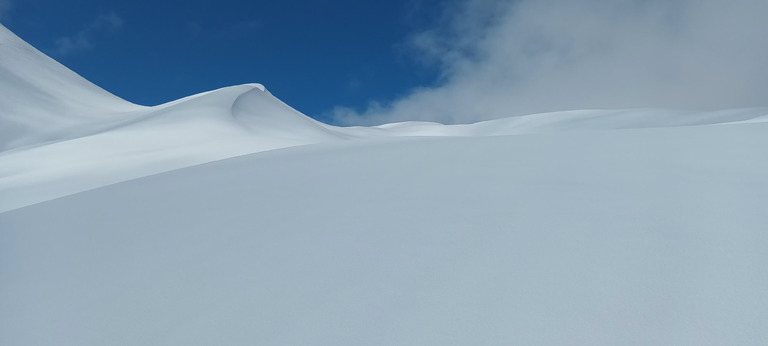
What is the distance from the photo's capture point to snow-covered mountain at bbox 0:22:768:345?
63.4 inches

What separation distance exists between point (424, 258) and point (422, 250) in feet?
0.29

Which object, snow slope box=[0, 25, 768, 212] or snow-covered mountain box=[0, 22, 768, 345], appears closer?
snow-covered mountain box=[0, 22, 768, 345]

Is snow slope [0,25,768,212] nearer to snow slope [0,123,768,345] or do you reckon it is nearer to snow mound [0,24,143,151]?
snow mound [0,24,143,151]

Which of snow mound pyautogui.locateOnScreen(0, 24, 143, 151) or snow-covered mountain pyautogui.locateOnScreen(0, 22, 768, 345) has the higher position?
snow mound pyautogui.locateOnScreen(0, 24, 143, 151)

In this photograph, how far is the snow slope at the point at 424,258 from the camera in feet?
5.23

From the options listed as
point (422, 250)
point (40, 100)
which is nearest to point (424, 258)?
point (422, 250)

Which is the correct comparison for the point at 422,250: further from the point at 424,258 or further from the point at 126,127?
the point at 126,127

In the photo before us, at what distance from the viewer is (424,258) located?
208 cm

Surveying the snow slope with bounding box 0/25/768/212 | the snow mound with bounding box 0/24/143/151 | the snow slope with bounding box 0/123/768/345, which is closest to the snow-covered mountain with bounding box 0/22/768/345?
the snow slope with bounding box 0/123/768/345

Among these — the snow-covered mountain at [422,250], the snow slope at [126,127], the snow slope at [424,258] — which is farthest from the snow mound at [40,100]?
the snow slope at [424,258]

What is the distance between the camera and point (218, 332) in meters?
1.70

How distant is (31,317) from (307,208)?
148cm

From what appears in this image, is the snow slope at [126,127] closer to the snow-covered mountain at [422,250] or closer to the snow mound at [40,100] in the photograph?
the snow mound at [40,100]

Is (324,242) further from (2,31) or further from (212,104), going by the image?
(2,31)
